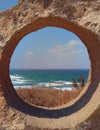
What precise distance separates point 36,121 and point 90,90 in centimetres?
137

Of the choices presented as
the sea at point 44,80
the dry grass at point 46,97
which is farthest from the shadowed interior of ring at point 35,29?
the sea at point 44,80

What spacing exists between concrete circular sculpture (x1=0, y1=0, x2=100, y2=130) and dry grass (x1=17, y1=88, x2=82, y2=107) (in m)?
3.66

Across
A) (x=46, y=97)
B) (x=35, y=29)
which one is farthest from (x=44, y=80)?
(x=35, y=29)

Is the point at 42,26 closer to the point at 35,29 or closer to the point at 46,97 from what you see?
the point at 35,29

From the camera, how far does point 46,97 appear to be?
1084 cm

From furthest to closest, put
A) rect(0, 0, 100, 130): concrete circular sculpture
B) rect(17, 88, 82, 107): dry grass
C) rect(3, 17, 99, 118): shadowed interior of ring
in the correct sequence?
→ rect(17, 88, 82, 107): dry grass < rect(3, 17, 99, 118): shadowed interior of ring < rect(0, 0, 100, 130): concrete circular sculpture

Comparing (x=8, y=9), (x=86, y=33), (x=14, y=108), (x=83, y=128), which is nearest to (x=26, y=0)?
(x=8, y=9)

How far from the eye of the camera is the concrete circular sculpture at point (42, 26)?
20.6ft

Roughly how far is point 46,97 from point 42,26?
447cm

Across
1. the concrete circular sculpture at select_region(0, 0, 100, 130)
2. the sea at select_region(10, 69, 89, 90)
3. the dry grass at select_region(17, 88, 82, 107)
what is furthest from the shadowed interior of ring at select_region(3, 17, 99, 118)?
the sea at select_region(10, 69, 89, 90)

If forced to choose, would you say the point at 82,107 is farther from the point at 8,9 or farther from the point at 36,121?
the point at 8,9

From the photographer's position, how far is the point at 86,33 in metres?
6.52

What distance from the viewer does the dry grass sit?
10414mm

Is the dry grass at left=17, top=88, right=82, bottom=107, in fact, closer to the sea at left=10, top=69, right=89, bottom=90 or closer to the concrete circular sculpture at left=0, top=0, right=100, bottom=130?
the concrete circular sculpture at left=0, top=0, right=100, bottom=130
